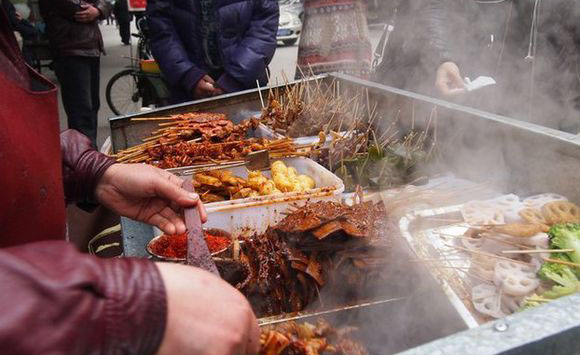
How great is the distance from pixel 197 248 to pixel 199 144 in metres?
2.16

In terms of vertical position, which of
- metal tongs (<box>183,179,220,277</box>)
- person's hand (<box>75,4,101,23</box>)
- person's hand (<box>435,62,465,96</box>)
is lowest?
metal tongs (<box>183,179,220,277</box>)

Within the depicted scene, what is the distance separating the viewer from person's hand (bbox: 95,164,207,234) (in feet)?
7.13

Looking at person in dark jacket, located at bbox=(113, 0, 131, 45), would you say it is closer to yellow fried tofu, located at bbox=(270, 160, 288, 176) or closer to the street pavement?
the street pavement

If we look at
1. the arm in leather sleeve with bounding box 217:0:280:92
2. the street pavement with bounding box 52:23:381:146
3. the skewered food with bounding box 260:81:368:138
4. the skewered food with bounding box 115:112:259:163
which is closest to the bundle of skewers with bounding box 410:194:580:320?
the skewered food with bounding box 260:81:368:138

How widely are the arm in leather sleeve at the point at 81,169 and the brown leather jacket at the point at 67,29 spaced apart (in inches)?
177

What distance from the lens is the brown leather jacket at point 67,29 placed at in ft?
20.1

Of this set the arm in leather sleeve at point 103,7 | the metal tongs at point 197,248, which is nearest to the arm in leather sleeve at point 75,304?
the metal tongs at point 197,248

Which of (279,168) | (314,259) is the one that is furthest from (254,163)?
(314,259)

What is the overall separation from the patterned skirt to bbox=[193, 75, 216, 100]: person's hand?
4.55ft

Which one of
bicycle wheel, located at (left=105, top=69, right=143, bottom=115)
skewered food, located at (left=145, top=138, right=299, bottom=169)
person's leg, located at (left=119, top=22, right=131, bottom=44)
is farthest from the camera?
person's leg, located at (left=119, top=22, right=131, bottom=44)

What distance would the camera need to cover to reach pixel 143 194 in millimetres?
2236

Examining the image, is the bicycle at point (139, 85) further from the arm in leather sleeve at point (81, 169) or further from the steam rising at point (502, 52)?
the arm in leather sleeve at point (81, 169)

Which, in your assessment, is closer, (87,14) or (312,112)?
(312,112)

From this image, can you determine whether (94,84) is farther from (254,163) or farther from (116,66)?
(116,66)
